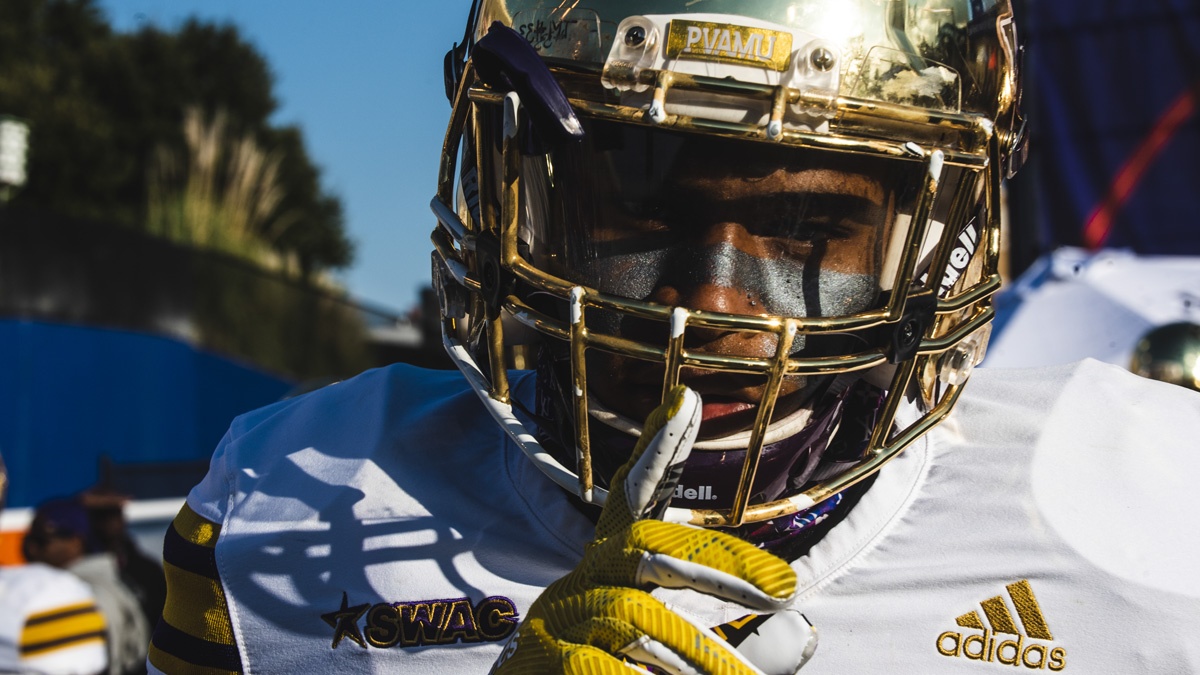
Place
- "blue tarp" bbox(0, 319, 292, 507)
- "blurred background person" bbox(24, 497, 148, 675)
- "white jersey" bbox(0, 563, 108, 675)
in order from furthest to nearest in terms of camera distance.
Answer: "blue tarp" bbox(0, 319, 292, 507)
"blurred background person" bbox(24, 497, 148, 675)
"white jersey" bbox(0, 563, 108, 675)

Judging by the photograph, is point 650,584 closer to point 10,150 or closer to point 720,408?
point 720,408

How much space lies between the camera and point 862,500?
4.53 ft

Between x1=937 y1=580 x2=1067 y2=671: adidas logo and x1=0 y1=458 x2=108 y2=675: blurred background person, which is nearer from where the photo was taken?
x1=937 y1=580 x2=1067 y2=671: adidas logo

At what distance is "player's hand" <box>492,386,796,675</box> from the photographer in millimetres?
904

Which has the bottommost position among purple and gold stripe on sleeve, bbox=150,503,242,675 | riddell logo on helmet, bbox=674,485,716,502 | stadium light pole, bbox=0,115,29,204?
stadium light pole, bbox=0,115,29,204

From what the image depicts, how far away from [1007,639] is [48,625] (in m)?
3.34

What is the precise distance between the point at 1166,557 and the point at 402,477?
94 centimetres

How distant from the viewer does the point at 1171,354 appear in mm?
3268

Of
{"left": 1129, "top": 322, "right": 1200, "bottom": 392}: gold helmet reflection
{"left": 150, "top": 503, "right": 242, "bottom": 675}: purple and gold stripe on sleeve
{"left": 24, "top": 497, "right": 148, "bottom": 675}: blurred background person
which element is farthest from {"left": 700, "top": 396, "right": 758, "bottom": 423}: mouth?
{"left": 24, "top": 497, "right": 148, "bottom": 675}: blurred background person

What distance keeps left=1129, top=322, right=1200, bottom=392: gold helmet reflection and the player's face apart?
230 centimetres

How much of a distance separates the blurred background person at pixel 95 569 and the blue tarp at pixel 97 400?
4177 mm

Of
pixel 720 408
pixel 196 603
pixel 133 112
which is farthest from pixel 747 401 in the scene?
pixel 133 112

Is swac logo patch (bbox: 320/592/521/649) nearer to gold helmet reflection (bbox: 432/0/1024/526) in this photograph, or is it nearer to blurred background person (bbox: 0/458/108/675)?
gold helmet reflection (bbox: 432/0/1024/526)

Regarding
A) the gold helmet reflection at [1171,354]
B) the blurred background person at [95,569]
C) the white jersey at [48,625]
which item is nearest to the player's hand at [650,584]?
the gold helmet reflection at [1171,354]
